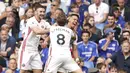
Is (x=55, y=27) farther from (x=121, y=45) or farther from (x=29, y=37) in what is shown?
(x=121, y=45)

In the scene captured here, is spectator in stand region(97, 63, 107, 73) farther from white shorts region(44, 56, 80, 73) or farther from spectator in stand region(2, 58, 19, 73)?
spectator in stand region(2, 58, 19, 73)

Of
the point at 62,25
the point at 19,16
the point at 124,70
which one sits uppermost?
the point at 19,16

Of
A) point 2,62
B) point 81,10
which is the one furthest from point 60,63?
point 81,10

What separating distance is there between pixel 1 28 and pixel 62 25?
4.45m

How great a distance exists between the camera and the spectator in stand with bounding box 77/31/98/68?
52.5 ft

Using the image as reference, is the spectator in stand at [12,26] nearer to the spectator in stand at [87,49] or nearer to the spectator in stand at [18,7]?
the spectator in stand at [18,7]

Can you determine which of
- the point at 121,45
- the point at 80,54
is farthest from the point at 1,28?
the point at 121,45

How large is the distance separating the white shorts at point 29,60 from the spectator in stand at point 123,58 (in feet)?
8.15

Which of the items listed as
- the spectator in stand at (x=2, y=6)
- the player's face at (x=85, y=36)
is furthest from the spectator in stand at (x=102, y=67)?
the spectator in stand at (x=2, y=6)

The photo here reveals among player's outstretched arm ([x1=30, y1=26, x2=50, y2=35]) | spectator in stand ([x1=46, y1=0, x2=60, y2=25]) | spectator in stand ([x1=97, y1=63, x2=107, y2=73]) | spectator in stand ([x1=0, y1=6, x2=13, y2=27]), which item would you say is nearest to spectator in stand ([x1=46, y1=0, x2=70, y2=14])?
spectator in stand ([x1=46, y1=0, x2=60, y2=25])

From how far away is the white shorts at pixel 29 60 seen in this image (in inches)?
533

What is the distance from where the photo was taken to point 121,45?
51.5 ft

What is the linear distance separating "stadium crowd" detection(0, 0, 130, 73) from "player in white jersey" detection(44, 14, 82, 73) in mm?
607

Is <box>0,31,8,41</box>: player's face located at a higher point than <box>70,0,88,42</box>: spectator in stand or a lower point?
lower
